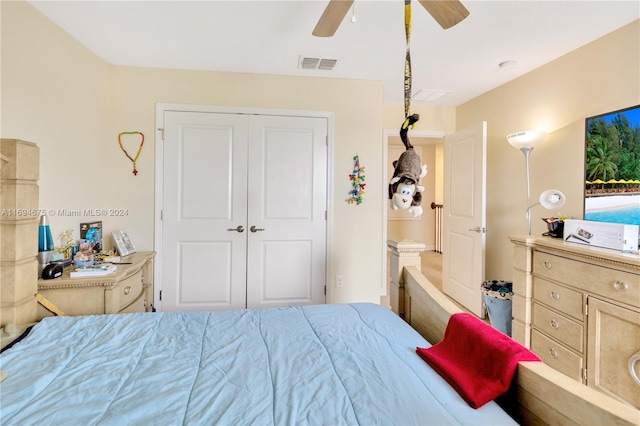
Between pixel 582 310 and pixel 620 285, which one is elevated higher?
pixel 620 285

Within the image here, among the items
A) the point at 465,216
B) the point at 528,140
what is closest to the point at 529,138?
the point at 528,140

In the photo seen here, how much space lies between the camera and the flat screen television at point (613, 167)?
2.12 metres

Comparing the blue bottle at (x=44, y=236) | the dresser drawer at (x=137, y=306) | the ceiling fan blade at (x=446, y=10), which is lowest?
the dresser drawer at (x=137, y=306)

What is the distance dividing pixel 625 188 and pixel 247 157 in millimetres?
2951

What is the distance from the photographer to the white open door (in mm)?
3299

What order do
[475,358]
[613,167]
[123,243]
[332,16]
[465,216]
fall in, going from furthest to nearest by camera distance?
[465,216] < [123,243] < [613,167] < [332,16] < [475,358]

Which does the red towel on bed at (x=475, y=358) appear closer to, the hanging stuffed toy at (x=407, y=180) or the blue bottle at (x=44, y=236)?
the hanging stuffed toy at (x=407, y=180)

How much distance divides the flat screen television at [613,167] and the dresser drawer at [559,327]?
77cm

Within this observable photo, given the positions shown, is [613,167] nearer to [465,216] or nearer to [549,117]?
[549,117]

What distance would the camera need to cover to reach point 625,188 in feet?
7.14

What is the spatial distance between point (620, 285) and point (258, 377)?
78.4 inches

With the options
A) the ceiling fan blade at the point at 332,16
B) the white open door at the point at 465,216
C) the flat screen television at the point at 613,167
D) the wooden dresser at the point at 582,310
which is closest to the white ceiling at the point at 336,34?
the ceiling fan blade at the point at 332,16

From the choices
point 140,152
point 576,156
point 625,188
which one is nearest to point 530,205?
point 576,156

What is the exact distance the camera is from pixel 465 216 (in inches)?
141
